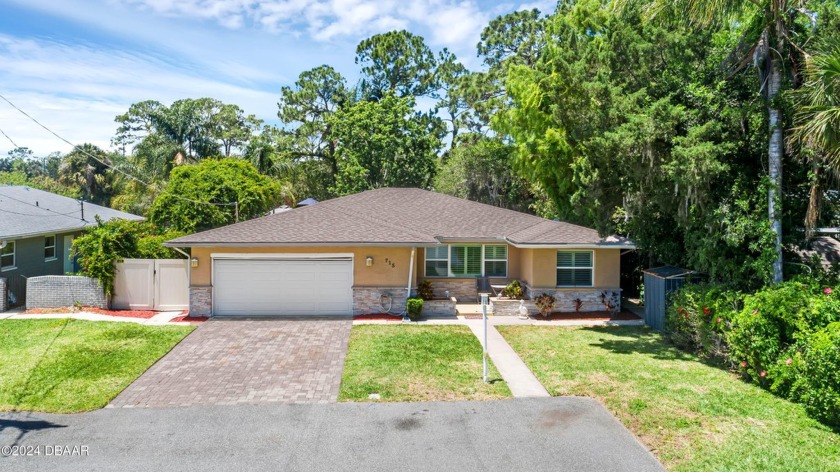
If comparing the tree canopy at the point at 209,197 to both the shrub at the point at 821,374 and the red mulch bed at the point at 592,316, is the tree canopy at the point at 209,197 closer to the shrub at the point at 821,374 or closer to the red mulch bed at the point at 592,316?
the red mulch bed at the point at 592,316

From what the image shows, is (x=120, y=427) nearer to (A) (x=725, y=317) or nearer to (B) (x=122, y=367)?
(B) (x=122, y=367)

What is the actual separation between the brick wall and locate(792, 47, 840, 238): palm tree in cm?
1947

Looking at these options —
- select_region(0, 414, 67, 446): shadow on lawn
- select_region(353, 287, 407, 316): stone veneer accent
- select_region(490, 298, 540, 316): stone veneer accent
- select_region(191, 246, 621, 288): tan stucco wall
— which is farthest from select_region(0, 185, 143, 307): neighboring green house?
select_region(490, 298, 540, 316): stone veneer accent

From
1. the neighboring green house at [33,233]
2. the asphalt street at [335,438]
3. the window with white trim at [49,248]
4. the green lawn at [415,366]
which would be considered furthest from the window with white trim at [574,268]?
the window with white trim at [49,248]

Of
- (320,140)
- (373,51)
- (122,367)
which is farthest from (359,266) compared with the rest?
(373,51)

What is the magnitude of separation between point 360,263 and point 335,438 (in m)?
9.10

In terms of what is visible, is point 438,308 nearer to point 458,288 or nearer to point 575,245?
point 458,288

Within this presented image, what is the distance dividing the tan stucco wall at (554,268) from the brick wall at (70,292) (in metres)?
14.3

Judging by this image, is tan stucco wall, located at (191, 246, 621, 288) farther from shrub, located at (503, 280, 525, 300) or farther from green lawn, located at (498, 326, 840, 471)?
green lawn, located at (498, 326, 840, 471)

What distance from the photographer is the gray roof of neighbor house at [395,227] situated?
16.0 meters

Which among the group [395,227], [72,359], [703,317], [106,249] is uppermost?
[395,227]

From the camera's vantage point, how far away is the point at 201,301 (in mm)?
16234

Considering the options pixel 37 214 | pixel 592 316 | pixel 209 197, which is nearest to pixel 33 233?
pixel 37 214

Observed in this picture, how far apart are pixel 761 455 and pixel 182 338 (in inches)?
504
